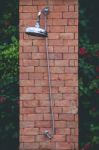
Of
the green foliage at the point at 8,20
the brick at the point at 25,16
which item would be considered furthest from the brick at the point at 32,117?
the green foliage at the point at 8,20

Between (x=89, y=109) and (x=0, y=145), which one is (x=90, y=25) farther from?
(x=0, y=145)

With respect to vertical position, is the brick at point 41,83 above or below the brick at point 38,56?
below

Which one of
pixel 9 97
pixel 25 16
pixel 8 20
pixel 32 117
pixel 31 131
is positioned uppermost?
pixel 8 20

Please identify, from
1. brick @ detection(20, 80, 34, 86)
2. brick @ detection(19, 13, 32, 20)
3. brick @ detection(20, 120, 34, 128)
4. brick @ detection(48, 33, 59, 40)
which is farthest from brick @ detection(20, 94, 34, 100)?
brick @ detection(19, 13, 32, 20)

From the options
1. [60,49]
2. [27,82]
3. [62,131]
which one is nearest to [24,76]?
[27,82]

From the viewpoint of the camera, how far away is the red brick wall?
15.4ft

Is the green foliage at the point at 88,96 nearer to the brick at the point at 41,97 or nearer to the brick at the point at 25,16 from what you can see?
the brick at the point at 41,97

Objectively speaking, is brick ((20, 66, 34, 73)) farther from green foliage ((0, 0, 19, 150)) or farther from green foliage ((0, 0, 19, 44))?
green foliage ((0, 0, 19, 44))

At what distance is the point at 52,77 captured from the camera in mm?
4707

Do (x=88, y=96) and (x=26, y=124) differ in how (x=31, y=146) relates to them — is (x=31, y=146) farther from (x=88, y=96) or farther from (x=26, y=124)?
(x=88, y=96)

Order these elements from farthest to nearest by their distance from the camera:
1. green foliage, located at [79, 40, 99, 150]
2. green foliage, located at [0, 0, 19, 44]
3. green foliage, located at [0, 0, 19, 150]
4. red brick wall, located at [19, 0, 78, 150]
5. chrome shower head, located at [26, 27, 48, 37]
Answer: green foliage, located at [0, 0, 19, 44] < green foliage, located at [0, 0, 19, 150] < green foliage, located at [79, 40, 99, 150] < red brick wall, located at [19, 0, 78, 150] < chrome shower head, located at [26, 27, 48, 37]

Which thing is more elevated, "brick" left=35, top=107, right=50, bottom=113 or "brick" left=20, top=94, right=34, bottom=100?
"brick" left=20, top=94, right=34, bottom=100

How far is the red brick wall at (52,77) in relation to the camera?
470 cm

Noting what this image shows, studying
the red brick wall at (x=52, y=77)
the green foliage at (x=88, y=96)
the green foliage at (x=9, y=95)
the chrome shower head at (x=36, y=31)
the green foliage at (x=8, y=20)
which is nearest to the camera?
the chrome shower head at (x=36, y=31)
